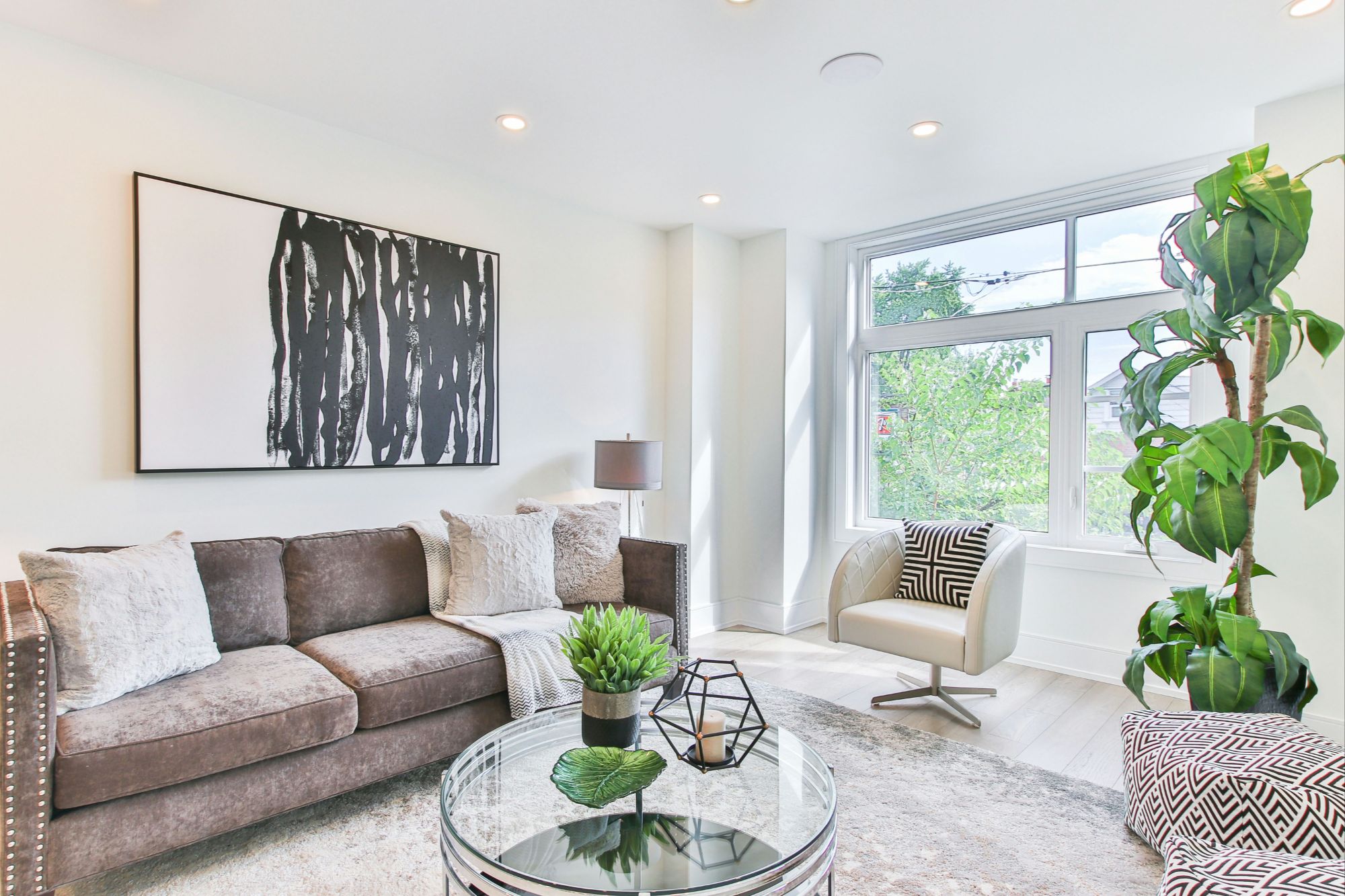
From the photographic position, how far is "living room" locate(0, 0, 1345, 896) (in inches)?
71.5

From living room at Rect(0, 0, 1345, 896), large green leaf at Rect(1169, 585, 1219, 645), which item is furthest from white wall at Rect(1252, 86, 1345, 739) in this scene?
large green leaf at Rect(1169, 585, 1219, 645)

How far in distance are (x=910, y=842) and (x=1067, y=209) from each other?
3.32 meters

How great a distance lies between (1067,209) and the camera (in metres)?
3.86

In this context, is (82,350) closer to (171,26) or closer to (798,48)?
(171,26)

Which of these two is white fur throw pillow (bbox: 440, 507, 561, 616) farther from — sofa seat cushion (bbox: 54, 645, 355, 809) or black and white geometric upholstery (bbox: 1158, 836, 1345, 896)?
black and white geometric upholstery (bbox: 1158, 836, 1345, 896)

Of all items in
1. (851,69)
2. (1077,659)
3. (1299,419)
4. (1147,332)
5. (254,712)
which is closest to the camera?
(254,712)

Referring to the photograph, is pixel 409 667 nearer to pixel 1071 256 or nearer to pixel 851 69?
pixel 851 69

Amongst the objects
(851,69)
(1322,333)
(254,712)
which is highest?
(851,69)

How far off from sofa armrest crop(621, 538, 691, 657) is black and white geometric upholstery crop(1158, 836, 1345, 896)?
2.01 meters

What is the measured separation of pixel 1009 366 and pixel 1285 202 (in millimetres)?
1851

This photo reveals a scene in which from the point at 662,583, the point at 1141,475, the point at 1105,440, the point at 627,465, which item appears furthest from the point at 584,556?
the point at 1105,440

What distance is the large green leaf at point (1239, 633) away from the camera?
91.4 inches

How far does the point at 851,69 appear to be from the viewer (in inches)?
102

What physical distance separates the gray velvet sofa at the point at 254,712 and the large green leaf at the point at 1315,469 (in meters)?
2.36
